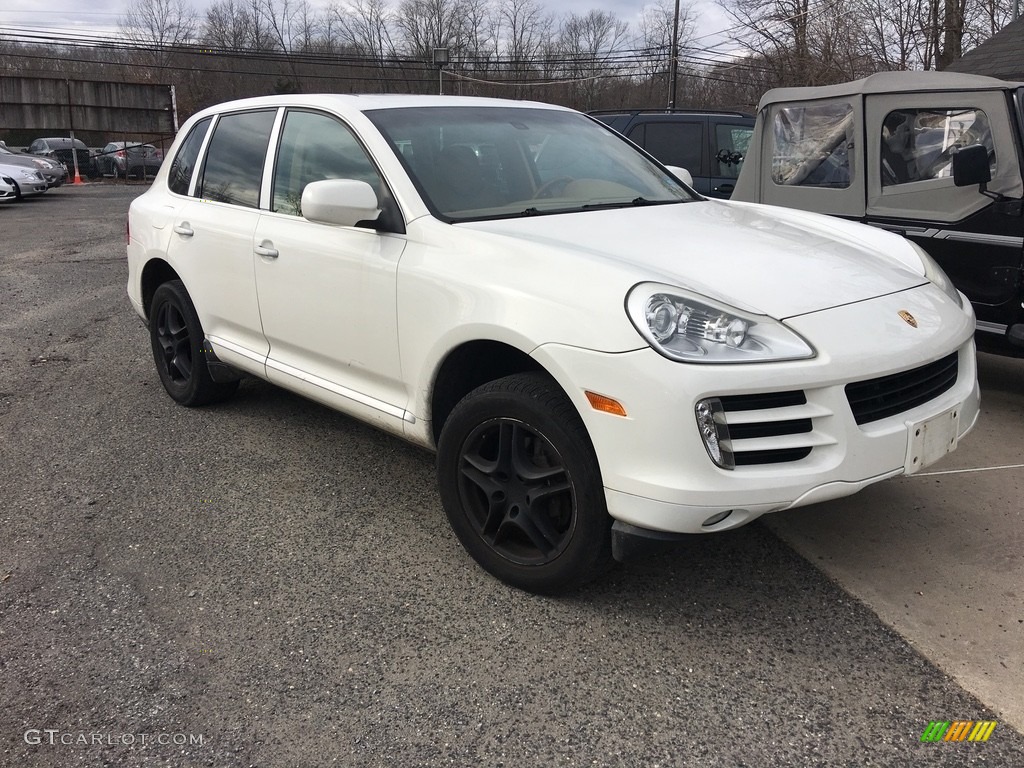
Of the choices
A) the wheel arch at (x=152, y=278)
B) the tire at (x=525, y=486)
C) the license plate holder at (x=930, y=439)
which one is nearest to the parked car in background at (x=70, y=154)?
the wheel arch at (x=152, y=278)

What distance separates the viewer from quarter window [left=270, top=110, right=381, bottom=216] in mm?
3543

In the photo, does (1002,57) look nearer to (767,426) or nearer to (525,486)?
(767,426)

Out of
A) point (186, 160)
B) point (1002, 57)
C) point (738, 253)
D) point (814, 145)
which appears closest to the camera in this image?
point (738, 253)

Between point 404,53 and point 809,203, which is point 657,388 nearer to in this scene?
point 809,203

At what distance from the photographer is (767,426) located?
2.43m

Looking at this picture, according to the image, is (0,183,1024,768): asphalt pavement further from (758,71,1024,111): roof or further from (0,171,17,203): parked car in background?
(0,171,17,203): parked car in background

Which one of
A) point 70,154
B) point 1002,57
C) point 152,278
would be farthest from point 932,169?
point 70,154

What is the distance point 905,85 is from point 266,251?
3.85 m

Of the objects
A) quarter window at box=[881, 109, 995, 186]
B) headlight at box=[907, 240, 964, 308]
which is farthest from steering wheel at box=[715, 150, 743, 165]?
headlight at box=[907, 240, 964, 308]

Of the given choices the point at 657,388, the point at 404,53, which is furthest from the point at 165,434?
the point at 404,53

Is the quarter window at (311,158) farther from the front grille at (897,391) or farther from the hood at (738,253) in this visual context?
the front grille at (897,391)

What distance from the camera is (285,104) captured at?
13.4 ft

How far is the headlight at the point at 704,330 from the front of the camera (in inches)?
95.4

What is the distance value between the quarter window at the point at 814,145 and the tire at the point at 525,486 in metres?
3.55
